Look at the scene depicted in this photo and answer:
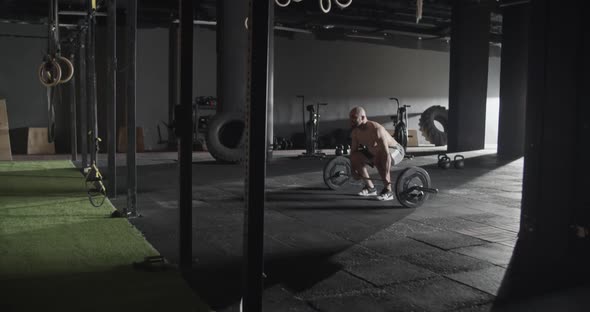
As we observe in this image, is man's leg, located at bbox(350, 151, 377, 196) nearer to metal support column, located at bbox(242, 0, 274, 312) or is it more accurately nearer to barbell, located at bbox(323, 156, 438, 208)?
barbell, located at bbox(323, 156, 438, 208)

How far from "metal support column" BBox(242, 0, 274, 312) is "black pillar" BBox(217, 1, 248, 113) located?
7578 mm

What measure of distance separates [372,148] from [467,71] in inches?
279

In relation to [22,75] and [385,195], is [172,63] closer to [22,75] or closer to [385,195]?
[22,75]

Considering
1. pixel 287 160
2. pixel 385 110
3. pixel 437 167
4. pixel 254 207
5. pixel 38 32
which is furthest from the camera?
pixel 385 110

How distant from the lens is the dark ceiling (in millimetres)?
10742

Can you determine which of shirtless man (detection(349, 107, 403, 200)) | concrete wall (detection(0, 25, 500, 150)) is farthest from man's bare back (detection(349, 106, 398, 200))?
concrete wall (detection(0, 25, 500, 150))

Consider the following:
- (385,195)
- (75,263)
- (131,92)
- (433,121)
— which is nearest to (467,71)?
(433,121)

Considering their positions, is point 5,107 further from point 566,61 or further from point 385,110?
point 566,61

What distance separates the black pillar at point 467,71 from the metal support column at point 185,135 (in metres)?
9.72

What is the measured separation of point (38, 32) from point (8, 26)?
1.82ft

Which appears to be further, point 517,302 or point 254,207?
point 517,302

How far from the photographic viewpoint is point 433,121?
45.1ft

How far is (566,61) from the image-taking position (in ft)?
11.4

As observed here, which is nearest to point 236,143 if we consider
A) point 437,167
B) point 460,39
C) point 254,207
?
point 437,167
